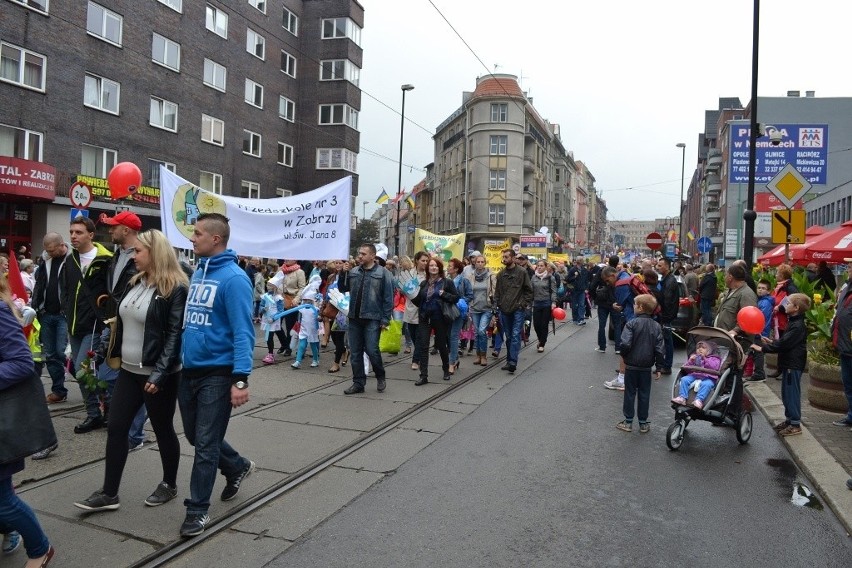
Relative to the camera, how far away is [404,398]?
881cm

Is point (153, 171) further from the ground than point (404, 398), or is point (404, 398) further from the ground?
point (153, 171)

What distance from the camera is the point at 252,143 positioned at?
110 feet

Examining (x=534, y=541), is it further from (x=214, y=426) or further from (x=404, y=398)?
(x=404, y=398)

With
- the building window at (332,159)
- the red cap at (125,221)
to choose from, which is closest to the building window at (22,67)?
the building window at (332,159)

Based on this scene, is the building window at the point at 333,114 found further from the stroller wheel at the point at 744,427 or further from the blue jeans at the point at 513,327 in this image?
the stroller wheel at the point at 744,427

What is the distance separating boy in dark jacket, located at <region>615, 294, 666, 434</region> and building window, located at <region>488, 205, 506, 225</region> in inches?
2167

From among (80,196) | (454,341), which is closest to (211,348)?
(454,341)

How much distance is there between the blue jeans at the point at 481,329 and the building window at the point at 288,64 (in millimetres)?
27466

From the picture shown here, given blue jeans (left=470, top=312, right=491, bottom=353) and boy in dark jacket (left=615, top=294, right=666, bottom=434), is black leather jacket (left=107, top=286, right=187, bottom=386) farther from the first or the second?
blue jeans (left=470, top=312, right=491, bottom=353)

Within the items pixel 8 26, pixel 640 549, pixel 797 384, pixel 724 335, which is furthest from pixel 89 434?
pixel 8 26

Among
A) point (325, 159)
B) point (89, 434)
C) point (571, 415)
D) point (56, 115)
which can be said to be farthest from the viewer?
point (325, 159)

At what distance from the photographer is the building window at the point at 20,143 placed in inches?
836

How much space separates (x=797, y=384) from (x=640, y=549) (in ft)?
12.6

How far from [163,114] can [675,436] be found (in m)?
25.4
